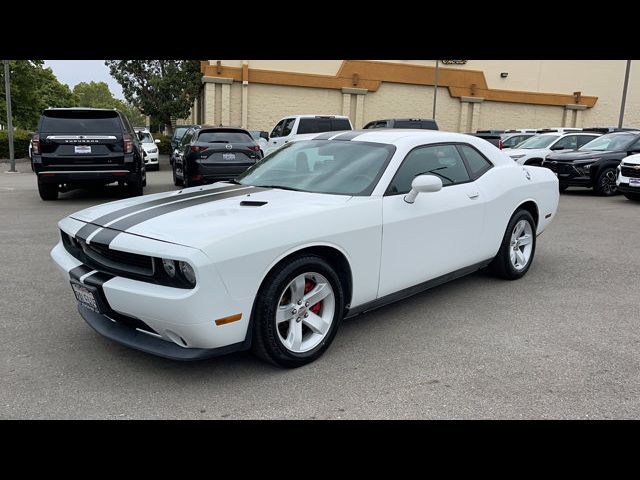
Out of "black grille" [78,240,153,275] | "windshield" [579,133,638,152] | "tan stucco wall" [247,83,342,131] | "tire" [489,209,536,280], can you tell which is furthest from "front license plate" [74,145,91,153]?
"tan stucco wall" [247,83,342,131]

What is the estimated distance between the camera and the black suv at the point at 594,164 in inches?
550

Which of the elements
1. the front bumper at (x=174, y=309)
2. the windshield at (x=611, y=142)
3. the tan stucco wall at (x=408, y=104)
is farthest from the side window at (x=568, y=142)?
the tan stucco wall at (x=408, y=104)

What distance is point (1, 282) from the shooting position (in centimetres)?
553

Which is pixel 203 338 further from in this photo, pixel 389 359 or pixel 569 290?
pixel 569 290

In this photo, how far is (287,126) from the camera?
54.3 feet

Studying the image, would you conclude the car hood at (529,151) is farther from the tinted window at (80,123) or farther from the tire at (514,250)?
the tinted window at (80,123)

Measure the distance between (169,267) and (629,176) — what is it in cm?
1234

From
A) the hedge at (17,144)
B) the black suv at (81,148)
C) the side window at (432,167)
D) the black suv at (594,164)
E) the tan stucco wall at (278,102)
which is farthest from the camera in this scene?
the tan stucco wall at (278,102)

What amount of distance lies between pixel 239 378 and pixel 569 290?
12.2ft

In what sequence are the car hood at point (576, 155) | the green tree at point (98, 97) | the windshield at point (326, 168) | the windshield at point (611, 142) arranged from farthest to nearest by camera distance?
the green tree at point (98, 97)
the windshield at point (611, 142)
the car hood at point (576, 155)
the windshield at point (326, 168)

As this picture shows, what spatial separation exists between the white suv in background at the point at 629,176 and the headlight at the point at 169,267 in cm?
1219

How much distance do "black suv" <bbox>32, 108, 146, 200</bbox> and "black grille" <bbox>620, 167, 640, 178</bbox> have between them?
428 inches

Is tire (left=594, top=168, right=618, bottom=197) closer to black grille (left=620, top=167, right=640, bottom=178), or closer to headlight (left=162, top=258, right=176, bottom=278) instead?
black grille (left=620, top=167, right=640, bottom=178)

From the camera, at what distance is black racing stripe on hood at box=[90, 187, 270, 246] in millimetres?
3461
